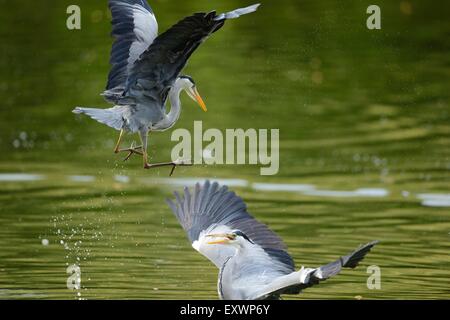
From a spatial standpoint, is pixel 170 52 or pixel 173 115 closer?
pixel 170 52

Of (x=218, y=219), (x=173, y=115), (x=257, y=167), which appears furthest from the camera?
(x=257, y=167)

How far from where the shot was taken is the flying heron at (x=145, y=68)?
9.60 m

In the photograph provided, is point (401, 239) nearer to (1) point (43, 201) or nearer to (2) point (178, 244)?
(2) point (178, 244)

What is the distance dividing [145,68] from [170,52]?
28 cm

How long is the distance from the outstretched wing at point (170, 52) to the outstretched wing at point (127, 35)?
0.94ft

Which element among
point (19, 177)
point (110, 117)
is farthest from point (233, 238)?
point (19, 177)

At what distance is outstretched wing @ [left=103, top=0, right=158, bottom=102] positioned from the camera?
412 inches

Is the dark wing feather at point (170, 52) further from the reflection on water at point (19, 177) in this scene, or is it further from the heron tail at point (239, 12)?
the reflection on water at point (19, 177)

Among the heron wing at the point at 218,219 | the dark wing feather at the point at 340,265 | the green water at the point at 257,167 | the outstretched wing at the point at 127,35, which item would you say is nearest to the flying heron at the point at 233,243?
the heron wing at the point at 218,219

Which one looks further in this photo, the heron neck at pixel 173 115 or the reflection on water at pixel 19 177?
the reflection on water at pixel 19 177

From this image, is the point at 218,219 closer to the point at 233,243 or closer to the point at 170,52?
the point at 233,243

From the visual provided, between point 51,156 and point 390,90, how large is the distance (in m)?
5.57

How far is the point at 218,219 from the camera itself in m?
9.67

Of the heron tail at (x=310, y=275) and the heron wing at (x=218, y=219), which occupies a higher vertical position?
the heron wing at (x=218, y=219)
